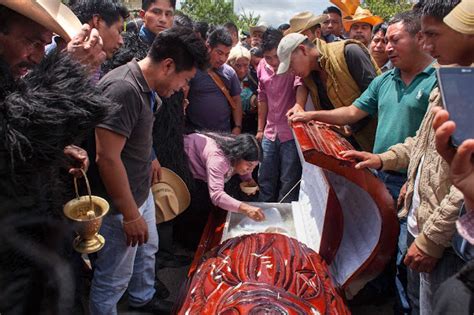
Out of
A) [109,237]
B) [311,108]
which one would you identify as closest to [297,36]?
[311,108]

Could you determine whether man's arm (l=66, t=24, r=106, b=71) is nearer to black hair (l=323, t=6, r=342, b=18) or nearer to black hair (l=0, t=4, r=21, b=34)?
black hair (l=0, t=4, r=21, b=34)

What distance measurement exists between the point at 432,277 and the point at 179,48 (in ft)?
5.17

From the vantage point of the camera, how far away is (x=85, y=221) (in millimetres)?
1494

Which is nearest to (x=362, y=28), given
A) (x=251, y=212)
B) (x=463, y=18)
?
(x=251, y=212)

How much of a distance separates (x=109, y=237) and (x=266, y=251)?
84cm

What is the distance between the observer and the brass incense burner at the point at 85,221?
150 centimetres

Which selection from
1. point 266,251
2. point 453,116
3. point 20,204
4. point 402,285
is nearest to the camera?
point 453,116

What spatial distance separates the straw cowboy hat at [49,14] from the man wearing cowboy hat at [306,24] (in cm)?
273

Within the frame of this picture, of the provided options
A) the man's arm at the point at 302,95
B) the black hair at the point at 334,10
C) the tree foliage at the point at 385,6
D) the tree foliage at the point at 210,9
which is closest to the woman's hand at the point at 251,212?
the man's arm at the point at 302,95

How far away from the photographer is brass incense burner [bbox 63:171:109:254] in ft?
4.91

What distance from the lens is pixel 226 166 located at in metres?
3.01

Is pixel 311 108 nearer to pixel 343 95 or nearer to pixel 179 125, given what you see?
pixel 343 95

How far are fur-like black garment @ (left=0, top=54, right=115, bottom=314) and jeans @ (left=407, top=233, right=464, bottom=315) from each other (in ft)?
4.58

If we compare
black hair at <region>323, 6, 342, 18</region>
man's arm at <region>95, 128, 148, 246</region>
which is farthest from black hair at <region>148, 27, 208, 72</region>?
black hair at <region>323, 6, 342, 18</region>
